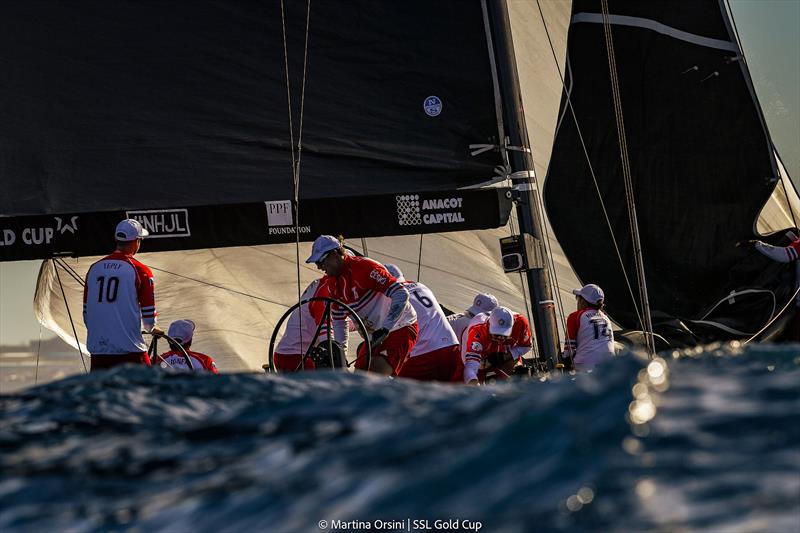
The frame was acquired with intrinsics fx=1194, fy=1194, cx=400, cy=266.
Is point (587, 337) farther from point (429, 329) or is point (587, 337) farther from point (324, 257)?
point (324, 257)

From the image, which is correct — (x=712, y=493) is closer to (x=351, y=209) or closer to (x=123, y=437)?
(x=123, y=437)

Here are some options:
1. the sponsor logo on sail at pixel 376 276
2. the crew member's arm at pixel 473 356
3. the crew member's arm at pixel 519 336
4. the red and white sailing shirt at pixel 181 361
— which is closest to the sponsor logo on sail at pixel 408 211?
the sponsor logo on sail at pixel 376 276

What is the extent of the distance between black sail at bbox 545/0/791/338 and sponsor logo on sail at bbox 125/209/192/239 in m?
2.24

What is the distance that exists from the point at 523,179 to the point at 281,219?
1110 millimetres

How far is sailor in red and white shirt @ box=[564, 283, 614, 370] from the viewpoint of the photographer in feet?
18.7

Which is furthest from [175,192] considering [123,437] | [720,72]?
[123,437]

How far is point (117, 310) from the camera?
4.69 meters

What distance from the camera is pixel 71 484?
59.2 inches

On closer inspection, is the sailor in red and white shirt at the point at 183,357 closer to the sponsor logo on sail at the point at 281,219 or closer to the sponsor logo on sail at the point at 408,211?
the sponsor logo on sail at the point at 281,219

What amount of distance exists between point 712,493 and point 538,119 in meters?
8.41

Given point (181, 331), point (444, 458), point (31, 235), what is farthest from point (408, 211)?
point (444, 458)

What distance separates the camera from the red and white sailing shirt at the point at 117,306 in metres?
4.68

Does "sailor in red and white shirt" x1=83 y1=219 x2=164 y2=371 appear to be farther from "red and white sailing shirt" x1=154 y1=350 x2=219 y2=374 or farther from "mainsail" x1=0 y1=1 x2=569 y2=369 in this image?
"red and white sailing shirt" x1=154 y1=350 x2=219 y2=374

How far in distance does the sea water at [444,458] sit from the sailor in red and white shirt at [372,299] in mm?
2871
